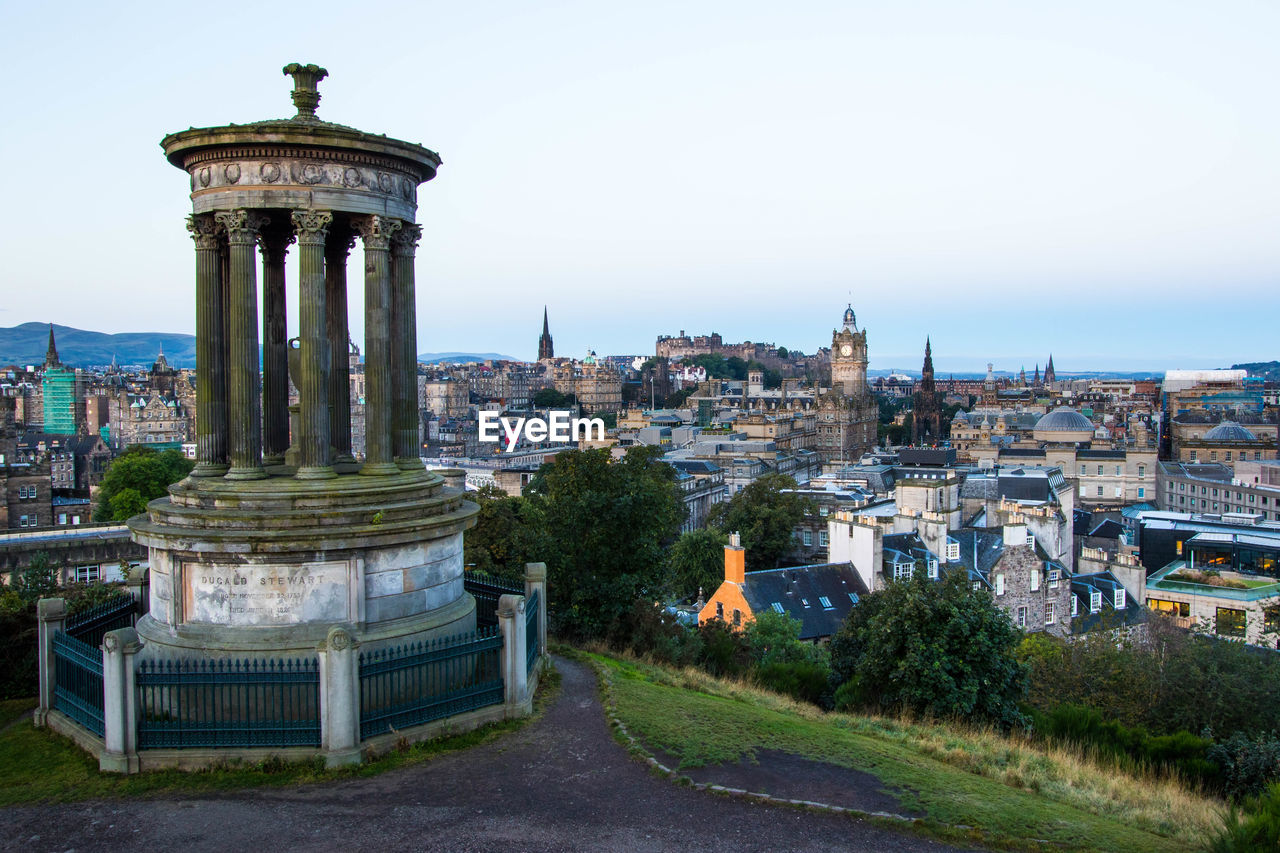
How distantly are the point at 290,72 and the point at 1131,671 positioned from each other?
77.6ft

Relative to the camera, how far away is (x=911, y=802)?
11969mm

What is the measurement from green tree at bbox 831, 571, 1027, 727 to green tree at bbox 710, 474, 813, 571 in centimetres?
4434

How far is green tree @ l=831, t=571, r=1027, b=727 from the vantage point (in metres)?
19.2

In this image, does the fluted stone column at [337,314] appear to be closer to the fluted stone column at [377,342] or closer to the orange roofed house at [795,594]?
the fluted stone column at [377,342]

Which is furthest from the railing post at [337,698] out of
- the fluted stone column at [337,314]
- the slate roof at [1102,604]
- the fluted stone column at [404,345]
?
the slate roof at [1102,604]

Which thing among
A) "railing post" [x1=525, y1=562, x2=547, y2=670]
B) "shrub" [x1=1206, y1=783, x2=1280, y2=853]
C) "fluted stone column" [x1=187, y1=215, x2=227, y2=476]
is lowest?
"shrub" [x1=1206, y1=783, x2=1280, y2=853]

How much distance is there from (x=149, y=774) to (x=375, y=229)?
8.75m

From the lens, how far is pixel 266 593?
14414mm

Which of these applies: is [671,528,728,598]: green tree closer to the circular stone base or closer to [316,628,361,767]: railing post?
the circular stone base

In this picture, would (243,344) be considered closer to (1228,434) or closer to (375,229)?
(375,229)

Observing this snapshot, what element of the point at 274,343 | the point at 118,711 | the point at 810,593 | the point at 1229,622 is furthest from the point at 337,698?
the point at 1229,622

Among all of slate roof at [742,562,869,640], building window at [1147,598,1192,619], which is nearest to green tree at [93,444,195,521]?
slate roof at [742,562,869,640]

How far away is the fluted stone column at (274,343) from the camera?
18094 millimetres

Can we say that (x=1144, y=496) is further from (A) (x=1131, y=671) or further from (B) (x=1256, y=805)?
(B) (x=1256, y=805)
